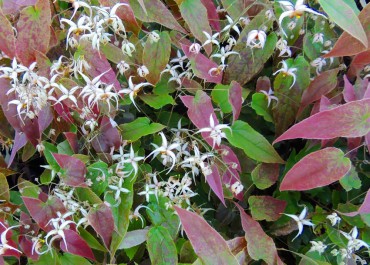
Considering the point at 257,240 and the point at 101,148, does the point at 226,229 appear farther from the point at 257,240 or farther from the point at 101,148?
the point at 101,148

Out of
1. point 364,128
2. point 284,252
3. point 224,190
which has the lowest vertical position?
point 284,252

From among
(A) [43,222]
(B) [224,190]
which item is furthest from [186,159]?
(A) [43,222]

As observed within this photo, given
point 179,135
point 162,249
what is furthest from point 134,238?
point 179,135

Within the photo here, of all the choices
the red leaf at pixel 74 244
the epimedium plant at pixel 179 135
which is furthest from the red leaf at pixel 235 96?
the red leaf at pixel 74 244

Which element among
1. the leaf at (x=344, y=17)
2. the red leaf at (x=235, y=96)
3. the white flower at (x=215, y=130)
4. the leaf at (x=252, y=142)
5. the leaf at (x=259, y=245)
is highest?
the leaf at (x=344, y=17)

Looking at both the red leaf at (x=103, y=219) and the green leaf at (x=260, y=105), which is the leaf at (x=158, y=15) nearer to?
the green leaf at (x=260, y=105)

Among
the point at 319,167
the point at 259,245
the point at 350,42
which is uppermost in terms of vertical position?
the point at 350,42

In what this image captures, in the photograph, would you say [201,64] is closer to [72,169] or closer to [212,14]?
[212,14]
